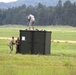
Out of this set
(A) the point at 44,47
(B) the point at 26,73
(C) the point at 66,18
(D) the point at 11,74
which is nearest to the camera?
(D) the point at 11,74

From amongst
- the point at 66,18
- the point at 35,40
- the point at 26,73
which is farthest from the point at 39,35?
the point at 66,18

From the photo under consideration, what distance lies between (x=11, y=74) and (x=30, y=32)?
16777 millimetres

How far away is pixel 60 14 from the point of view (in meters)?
199

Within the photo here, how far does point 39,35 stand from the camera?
98.0 feet

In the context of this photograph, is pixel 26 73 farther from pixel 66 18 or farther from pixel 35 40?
pixel 66 18

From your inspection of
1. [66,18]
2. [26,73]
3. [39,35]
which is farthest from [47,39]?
[66,18]

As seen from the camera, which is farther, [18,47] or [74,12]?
[74,12]

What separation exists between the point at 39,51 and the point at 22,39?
1670 millimetres

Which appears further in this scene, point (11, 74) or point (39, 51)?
point (39, 51)

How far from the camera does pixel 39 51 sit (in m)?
29.9

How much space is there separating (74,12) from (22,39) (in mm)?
164607

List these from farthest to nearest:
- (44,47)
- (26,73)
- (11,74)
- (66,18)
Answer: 1. (66,18)
2. (44,47)
3. (26,73)
4. (11,74)

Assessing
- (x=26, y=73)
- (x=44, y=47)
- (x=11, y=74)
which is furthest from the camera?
(x=44, y=47)

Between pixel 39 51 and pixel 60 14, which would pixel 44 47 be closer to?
pixel 39 51
